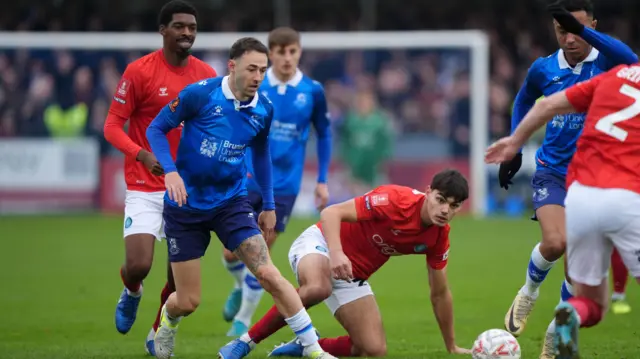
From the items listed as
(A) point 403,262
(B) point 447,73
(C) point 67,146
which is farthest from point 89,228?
(B) point 447,73

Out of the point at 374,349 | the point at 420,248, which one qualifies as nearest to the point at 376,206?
the point at 420,248

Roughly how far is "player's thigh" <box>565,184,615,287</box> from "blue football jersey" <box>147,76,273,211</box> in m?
2.56

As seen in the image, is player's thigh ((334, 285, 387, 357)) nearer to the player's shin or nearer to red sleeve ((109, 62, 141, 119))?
the player's shin

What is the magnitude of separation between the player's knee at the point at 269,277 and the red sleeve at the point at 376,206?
0.79 metres

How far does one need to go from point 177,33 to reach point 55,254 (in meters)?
9.03

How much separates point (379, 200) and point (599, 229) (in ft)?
6.95

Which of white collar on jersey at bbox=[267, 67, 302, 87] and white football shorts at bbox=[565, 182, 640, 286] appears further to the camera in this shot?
white collar on jersey at bbox=[267, 67, 302, 87]

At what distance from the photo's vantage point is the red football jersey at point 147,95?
8508mm

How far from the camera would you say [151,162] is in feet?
25.1

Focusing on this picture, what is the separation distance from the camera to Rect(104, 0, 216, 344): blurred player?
8.45 meters

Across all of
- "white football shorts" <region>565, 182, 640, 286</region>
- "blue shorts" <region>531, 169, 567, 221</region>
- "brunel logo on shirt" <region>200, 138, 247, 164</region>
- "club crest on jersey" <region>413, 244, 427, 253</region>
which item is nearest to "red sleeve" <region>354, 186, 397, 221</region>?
"club crest on jersey" <region>413, 244, 427, 253</region>

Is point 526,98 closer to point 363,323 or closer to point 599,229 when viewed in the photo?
point 363,323

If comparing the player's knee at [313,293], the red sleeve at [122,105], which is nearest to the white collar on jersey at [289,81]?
the red sleeve at [122,105]

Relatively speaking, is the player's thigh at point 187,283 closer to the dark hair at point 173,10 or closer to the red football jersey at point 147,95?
the red football jersey at point 147,95
